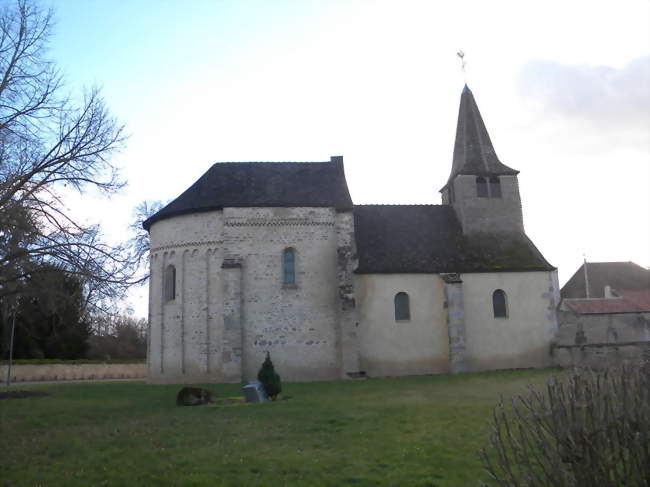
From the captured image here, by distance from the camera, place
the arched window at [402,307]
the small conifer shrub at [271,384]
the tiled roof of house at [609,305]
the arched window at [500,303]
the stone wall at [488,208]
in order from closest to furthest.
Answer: the small conifer shrub at [271,384] → the arched window at [402,307] → the arched window at [500,303] → the stone wall at [488,208] → the tiled roof of house at [609,305]

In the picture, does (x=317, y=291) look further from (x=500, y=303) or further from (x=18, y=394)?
(x=18, y=394)

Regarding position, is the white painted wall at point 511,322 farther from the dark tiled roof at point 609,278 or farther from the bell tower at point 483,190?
the dark tiled roof at point 609,278

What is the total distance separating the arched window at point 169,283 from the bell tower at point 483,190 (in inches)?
594

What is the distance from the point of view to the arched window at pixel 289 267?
24703mm

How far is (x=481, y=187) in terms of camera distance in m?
29.0

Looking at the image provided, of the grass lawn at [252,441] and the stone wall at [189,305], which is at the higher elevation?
the stone wall at [189,305]

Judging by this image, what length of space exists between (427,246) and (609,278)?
27.3m

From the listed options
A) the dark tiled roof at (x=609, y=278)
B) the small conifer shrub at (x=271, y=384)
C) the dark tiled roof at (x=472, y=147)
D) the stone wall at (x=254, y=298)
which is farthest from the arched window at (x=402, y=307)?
the dark tiled roof at (x=609, y=278)

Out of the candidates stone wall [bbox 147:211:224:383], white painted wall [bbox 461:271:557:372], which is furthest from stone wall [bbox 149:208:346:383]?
white painted wall [bbox 461:271:557:372]

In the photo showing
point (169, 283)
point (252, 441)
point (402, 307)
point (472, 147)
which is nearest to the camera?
point (252, 441)

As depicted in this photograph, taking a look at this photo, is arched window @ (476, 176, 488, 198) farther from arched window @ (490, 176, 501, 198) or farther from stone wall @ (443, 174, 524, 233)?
arched window @ (490, 176, 501, 198)

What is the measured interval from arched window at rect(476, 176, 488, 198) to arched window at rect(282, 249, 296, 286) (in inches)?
433

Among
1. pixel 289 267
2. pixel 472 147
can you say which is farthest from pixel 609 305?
pixel 289 267

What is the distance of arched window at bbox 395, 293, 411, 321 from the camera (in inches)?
996
